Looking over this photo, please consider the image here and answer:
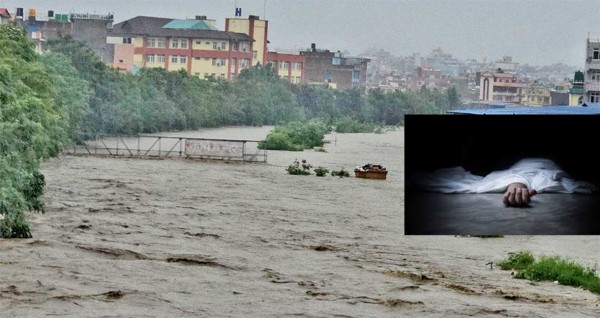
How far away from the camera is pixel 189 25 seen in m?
15.2

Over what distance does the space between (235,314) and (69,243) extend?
2605 millimetres

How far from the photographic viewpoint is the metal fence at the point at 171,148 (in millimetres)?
15961

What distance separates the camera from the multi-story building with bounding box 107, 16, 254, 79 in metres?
15.0

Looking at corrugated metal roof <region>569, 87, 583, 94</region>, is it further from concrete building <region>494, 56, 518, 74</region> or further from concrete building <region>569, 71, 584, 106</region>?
concrete building <region>494, 56, 518, 74</region>

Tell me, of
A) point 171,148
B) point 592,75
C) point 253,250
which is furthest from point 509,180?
point 171,148

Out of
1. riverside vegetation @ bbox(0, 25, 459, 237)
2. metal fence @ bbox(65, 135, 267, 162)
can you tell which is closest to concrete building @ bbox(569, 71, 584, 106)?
riverside vegetation @ bbox(0, 25, 459, 237)

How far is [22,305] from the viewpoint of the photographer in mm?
10664

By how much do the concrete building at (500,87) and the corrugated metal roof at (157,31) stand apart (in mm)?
2175

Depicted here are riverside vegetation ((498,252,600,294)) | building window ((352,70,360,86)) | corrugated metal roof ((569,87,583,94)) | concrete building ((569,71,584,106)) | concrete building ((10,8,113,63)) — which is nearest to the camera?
riverside vegetation ((498,252,600,294))

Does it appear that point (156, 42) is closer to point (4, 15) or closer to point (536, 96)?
point (4, 15)

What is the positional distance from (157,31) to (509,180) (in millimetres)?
7704

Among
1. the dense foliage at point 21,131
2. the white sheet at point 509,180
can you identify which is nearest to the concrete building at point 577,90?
the dense foliage at point 21,131

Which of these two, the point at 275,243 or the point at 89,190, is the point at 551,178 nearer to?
the point at 275,243

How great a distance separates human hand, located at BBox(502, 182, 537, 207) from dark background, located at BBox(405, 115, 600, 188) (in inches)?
4.8
